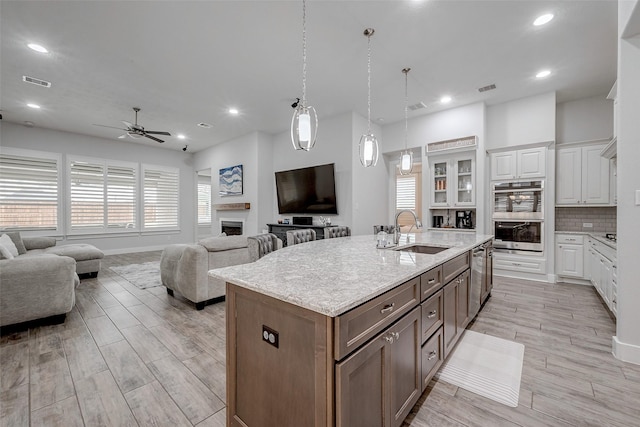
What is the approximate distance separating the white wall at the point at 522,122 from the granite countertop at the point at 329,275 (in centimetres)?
387

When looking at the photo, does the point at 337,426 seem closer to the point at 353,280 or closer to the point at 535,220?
the point at 353,280

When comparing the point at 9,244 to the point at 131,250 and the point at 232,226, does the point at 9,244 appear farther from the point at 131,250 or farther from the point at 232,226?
the point at 232,226

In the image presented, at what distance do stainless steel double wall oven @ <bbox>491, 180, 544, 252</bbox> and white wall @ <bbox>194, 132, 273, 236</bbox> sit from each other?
4.99 meters

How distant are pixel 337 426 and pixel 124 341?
2445 mm

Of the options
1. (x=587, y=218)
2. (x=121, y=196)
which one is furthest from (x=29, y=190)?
(x=587, y=218)

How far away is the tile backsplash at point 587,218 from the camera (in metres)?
4.32

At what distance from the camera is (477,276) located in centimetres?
280

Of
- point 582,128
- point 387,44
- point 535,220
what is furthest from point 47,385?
point 582,128

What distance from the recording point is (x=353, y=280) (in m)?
1.30

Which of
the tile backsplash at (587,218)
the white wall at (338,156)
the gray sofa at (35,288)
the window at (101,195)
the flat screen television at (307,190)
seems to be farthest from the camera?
the window at (101,195)

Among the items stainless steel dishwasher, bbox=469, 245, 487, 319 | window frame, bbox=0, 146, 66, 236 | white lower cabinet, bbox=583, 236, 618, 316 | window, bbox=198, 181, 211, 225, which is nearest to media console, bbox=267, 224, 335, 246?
stainless steel dishwasher, bbox=469, 245, 487, 319

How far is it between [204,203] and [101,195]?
3.40 meters

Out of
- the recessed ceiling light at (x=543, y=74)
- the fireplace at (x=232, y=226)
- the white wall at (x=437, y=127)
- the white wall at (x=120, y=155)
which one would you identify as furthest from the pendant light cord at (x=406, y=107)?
the white wall at (x=120, y=155)

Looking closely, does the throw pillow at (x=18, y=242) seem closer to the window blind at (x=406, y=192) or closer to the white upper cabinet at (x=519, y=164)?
the window blind at (x=406, y=192)
